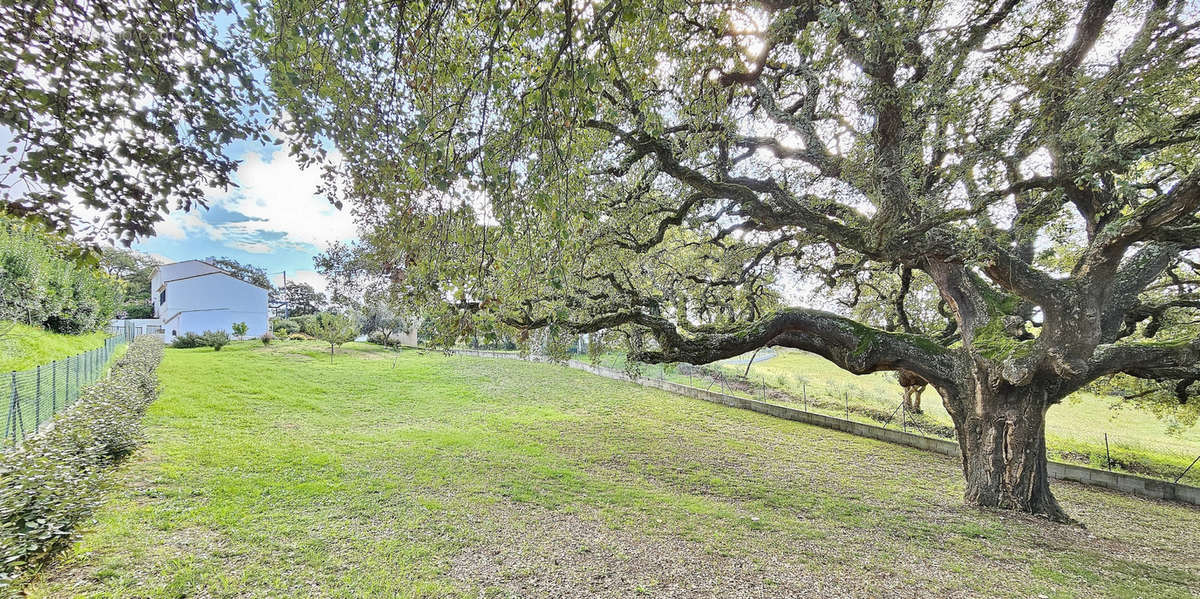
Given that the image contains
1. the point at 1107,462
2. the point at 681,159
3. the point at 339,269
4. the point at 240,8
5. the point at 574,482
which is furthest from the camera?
the point at 339,269

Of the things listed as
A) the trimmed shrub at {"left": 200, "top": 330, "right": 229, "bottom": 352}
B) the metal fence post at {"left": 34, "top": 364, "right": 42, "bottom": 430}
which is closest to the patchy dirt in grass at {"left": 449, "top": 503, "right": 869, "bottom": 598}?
the metal fence post at {"left": 34, "top": 364, "right": 42, "bottom": 430}

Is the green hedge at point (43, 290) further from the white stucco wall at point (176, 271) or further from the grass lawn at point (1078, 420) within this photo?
the grass lawn at point (1078, 420)

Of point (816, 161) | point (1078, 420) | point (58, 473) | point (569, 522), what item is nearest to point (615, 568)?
point (569, 522)

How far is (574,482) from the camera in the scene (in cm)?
655

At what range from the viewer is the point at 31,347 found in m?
9.49

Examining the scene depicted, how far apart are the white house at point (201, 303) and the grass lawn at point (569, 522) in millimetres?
22707

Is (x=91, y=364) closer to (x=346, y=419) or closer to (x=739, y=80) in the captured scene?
(x=346, y=419)

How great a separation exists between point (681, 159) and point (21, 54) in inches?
211

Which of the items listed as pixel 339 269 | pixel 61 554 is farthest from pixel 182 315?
pixel 61 554

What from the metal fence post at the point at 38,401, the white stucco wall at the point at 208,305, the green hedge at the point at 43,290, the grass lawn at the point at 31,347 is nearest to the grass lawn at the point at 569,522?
the metal fence post at the point at 38,401

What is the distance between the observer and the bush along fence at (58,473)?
339 cm

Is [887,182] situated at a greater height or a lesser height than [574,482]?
greater

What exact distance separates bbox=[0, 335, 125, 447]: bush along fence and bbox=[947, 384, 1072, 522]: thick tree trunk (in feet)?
37.1

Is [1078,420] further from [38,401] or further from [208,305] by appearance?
[208,305]
